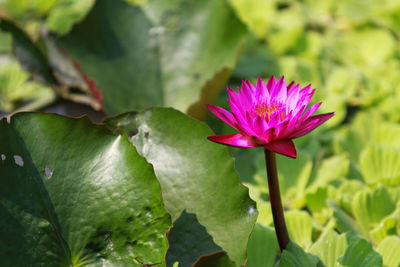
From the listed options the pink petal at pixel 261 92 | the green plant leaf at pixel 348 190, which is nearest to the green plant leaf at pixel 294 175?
the green plant leaf at pixel 348 190

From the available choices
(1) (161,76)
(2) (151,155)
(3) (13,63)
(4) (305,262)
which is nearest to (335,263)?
(4) (305,262)

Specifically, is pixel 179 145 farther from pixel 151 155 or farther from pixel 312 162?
pixel 312 162

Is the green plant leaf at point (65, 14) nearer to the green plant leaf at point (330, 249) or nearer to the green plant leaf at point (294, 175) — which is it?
the green plant leaf at point (294, 175)

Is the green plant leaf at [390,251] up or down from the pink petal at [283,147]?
down

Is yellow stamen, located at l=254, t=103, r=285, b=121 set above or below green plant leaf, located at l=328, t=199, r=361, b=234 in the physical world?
above

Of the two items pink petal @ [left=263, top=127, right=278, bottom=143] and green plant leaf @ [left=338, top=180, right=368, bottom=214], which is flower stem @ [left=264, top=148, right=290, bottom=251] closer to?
pink petal @ [left=263, top=127, right=278, bottom=143]

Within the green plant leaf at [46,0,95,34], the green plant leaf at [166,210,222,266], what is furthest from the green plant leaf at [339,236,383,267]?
the green plant leaf at [46,0,95,34]

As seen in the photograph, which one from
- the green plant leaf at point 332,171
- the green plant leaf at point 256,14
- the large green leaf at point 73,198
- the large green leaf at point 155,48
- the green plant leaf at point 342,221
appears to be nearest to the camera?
the large green leaf at point 73,198
